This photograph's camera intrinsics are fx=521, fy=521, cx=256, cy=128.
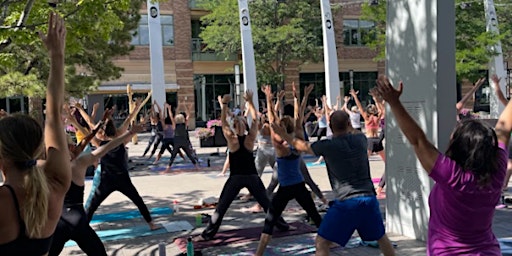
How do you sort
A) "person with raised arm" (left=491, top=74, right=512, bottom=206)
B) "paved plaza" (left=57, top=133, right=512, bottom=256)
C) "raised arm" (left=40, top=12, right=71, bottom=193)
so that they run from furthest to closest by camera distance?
1. "paved plaza" (left=57, top=133, right=512, bottom=256)
2. "person with raised arm" (left=491, top=74, right=512, bottom=206)
3. "raised arm" (left=40, top=12, right=71, bottom=193)

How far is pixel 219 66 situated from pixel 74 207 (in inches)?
1315

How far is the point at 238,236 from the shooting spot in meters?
7.16

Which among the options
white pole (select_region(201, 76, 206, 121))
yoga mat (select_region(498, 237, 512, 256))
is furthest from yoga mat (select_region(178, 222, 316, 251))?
white pole (select_region(201, 76, 206, 121))

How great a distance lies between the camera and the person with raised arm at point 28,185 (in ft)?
7.54

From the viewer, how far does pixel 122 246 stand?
273 inches

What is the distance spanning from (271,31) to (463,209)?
1185 inches

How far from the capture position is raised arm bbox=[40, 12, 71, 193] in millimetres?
2531

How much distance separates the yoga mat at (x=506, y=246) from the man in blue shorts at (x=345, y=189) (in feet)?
6.39

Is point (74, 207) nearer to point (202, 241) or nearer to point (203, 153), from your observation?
point (202, 241)

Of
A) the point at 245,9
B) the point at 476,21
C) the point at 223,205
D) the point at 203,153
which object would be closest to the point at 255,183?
the point at 223,205

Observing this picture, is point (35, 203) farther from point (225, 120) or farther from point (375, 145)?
point (375, 145)

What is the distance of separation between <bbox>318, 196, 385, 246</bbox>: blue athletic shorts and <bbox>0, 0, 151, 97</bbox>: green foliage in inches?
201

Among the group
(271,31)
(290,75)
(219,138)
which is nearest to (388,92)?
(219,138)

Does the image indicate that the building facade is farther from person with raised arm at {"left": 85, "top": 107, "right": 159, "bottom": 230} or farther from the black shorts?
person with raised arm at {"left": 85, "top": 107, "right": 159, "bottom": 230}
